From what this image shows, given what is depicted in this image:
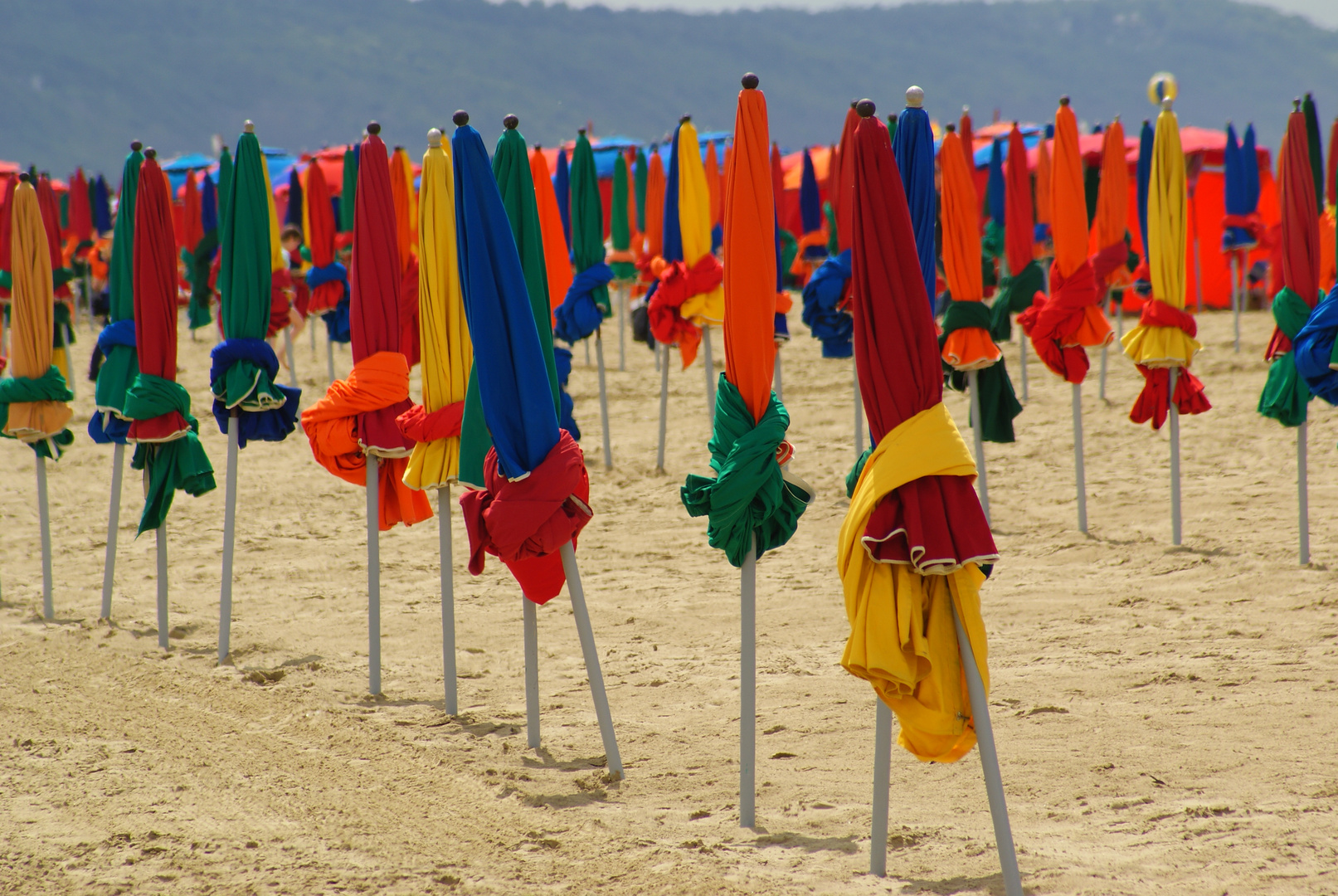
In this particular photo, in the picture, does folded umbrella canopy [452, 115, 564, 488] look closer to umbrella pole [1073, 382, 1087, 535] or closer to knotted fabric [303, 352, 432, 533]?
knotted fabric [303, 352, 432, 533]

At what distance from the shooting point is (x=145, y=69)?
335ft

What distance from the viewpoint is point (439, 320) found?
4.79 metres

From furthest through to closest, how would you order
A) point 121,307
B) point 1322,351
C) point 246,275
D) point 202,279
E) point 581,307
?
1. point 202,279
2. point 581,307
3. point 121,307
4. point 246,275
5. point 1322,351

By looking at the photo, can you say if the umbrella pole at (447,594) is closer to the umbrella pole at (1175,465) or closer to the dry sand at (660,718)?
the dry sand at (660,718)

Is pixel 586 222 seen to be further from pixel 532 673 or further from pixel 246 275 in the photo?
pixel 532 673

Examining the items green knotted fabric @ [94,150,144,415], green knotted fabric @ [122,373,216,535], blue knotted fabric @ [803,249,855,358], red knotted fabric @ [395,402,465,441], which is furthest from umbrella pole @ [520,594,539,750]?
blue knotted fabric @ [803,249,855,358]

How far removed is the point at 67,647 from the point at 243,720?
1.75m

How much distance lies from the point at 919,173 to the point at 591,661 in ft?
7.30

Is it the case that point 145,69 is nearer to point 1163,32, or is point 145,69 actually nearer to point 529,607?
point 529,607

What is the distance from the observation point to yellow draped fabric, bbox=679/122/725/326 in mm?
8703

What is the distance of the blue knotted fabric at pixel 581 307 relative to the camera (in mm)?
8859

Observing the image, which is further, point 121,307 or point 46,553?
point 46,553

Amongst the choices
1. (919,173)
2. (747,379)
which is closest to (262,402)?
(747,379)

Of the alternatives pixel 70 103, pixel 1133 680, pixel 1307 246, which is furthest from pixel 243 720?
pixel 70 103
